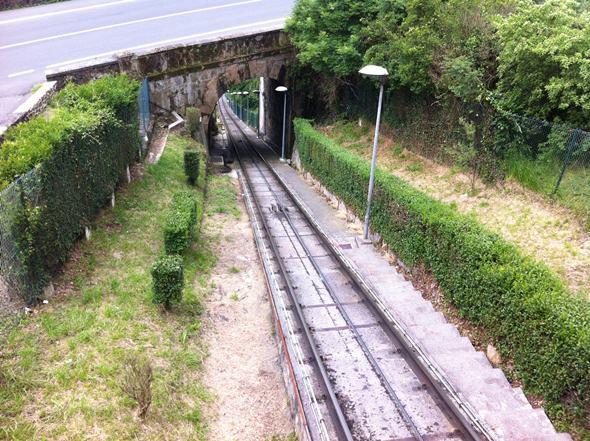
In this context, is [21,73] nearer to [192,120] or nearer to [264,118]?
[192,120]

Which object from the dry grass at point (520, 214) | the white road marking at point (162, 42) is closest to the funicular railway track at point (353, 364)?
the dry grass at point (520, 214)

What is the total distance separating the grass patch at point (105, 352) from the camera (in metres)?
7.27

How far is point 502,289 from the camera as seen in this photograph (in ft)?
30.6

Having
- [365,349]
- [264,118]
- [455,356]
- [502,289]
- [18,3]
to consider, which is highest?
[18,3]

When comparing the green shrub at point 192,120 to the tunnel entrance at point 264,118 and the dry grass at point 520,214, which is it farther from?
the dry grass at point 520,214

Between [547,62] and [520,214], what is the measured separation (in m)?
4.07

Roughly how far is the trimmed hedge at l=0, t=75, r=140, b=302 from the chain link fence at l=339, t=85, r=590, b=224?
11562 mm

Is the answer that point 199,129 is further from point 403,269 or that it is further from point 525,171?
point 525,171

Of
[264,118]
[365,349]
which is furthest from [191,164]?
[264,118]

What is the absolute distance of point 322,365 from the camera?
970cm

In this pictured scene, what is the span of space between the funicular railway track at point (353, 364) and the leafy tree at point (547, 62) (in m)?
7.10

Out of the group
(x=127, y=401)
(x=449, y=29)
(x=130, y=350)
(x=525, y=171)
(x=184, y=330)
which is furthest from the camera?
(x=449, y=29)

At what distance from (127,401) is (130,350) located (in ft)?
4.71

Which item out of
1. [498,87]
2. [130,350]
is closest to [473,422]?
[130,350]
